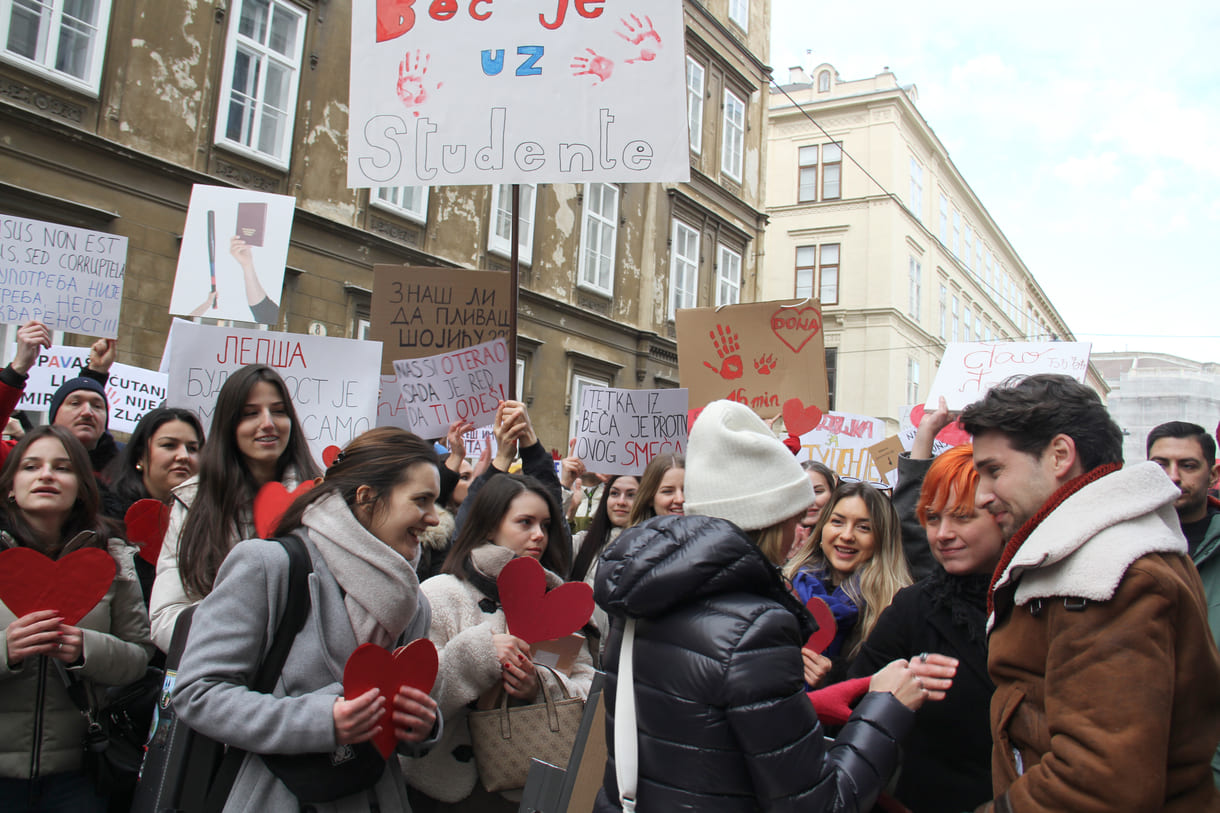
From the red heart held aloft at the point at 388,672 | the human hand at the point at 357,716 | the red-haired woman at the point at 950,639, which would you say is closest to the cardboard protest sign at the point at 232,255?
the red heart held aloft at the point at 388,672

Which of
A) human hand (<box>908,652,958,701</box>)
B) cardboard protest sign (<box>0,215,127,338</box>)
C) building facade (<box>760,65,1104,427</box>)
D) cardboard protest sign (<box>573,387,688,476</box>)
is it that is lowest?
human hand (<box>908,652,958,701</box>)

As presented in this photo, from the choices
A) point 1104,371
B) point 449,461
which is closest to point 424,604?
point 449,461

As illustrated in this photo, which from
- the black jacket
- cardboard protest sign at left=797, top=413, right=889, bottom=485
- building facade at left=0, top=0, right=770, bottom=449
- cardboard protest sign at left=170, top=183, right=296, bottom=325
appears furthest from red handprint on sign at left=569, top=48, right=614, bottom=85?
building facade at left=0, top=0, right=770, bottom=449

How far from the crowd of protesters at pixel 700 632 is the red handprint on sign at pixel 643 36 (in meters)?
2.44

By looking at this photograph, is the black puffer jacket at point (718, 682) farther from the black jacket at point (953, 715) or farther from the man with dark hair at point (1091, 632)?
the black jacket at point (953, 715)

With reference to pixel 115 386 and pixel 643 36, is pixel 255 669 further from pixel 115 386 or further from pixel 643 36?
pixel 115 386

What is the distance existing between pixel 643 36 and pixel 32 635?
374cm

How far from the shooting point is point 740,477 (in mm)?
2086

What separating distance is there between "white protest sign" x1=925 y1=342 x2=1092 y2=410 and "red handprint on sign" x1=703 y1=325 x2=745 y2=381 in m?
1.51

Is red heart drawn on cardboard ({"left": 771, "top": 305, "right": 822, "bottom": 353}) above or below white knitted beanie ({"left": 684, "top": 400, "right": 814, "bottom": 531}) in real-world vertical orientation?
above

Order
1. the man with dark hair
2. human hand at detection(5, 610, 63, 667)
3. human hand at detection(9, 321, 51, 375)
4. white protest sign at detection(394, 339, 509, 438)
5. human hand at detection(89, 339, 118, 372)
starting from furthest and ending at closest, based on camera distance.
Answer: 1. white protest sign at detection(394, 339, 509, 438)
2. human hand at detection(89, 339, 118, 372)
3. human hand at detection(9, 321, 51, 375)
4. human hand at detection(5, 610, 63, 667)
5. the man with dark hair

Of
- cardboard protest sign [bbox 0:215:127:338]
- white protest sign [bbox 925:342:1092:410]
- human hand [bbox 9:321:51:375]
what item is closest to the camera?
human hand [bbox 9:321:51:375]

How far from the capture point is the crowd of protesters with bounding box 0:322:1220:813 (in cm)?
172

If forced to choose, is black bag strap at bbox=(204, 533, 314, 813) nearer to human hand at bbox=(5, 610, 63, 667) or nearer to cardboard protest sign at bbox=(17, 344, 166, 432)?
human hand at bbox=(5, 610, 63, 667)
